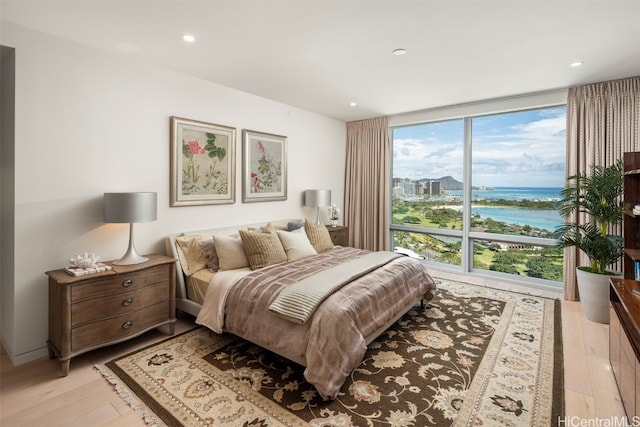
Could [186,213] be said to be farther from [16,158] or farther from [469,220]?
[469,220]

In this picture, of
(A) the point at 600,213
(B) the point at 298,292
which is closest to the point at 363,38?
(B) the point at 298,292

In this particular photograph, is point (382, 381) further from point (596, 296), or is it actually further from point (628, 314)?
point (596, 296)

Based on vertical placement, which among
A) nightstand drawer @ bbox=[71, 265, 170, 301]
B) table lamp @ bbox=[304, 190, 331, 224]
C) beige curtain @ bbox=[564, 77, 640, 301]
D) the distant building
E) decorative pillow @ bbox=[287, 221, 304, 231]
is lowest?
nightstand drawer @ bbox=[71, 265, 170, 301]

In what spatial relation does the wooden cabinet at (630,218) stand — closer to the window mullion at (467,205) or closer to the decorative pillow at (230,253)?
the window mullion at (467,205)

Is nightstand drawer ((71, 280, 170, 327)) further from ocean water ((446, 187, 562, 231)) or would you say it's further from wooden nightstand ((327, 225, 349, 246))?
ocean water ((446, 187, 562, 231))

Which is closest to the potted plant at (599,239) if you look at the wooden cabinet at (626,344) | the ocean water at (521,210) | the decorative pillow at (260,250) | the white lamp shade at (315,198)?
the ocean water at (521,210)

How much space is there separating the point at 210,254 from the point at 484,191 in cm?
409

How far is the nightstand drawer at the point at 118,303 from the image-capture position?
2.36 metres

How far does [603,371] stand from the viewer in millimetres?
2357

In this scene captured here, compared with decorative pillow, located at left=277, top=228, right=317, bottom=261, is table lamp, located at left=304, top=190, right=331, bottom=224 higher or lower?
higher

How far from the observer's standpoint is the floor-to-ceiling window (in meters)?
4.33

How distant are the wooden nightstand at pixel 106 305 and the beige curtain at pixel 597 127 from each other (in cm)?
466

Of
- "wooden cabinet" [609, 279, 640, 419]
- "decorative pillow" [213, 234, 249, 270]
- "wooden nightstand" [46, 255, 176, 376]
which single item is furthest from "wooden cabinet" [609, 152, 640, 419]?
"wooden nightstand" [46, 255, 176, 376]

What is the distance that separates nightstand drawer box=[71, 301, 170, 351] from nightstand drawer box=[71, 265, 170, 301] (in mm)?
225
